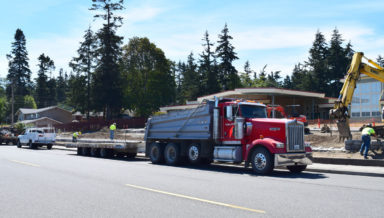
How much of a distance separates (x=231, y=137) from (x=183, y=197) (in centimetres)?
681

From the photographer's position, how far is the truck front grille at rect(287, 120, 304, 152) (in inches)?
515

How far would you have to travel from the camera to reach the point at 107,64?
60281mm

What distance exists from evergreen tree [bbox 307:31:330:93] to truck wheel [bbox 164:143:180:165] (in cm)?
7036

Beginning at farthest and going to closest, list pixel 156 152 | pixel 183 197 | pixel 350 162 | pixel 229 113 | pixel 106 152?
pixel 106 152 → pixel 156 152 → pixel 350 162 → pixel 229 113 → pixel 183 197

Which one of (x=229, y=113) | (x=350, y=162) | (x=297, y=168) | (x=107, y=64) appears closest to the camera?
(x=297, y=168)

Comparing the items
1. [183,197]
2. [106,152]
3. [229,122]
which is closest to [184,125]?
[229,122]

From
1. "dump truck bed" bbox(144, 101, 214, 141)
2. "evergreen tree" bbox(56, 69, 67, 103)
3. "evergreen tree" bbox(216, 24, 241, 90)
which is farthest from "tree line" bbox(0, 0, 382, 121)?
"evergreen tree" bbox(56, 69, 67, 103)

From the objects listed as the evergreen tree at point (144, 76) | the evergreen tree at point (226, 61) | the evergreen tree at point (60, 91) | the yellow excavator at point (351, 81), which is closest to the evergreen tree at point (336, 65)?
the evergreen tree at point (226, 61)

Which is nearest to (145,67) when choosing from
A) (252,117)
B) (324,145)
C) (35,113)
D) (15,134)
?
(15,134)

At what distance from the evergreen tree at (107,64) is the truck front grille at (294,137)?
1956 inches

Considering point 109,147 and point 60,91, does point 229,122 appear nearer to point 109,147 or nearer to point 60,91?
point 109,147

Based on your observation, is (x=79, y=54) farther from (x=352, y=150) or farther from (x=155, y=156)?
(x=352, y=150)

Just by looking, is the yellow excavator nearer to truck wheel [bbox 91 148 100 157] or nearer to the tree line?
truck wheel [bbox 91 148 100 157]

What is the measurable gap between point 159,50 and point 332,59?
40.7 meters
